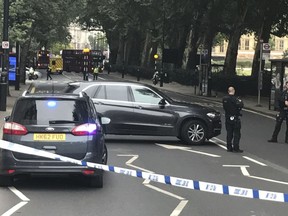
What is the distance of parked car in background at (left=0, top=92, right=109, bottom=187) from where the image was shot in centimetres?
798

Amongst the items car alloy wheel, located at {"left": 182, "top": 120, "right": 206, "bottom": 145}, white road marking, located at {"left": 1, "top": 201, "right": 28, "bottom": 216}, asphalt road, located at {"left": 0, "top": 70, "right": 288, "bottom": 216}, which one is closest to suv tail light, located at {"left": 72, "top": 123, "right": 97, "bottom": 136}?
asphalt road, located at {"left": 0, "top": 70, "right": 288, "bottom": 216}

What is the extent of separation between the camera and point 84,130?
26.7ft

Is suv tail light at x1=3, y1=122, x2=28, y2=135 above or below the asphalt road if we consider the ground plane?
above

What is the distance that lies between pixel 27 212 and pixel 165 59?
140ft

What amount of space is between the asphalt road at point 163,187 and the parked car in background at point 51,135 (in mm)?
383

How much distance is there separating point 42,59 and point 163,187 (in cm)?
8615

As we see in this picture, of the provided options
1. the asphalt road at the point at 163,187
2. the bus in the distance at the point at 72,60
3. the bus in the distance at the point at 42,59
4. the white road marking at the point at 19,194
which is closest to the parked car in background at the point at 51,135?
the white road marking at the point at 19,194

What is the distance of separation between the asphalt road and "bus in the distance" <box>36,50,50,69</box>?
7775 centimetres

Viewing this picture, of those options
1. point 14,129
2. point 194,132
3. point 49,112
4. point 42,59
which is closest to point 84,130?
point 49,112

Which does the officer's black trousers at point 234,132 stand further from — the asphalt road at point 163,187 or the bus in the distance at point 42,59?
the bus in the distance at point 42,59

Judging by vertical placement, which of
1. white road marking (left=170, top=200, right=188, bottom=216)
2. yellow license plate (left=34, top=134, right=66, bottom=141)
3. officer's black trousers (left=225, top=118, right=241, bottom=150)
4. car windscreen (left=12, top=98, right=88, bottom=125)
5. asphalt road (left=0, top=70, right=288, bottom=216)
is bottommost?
asphalt road (left=0, top=70, right=288, bottom=216)

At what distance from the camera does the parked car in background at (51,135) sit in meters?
7.98

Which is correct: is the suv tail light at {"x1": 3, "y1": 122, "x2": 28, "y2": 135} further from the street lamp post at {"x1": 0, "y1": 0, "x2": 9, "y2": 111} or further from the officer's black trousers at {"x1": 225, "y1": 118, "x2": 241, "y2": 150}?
the street lamp post at {"x1": 0, "y1": 0, "x2": 9, "y2": 111}

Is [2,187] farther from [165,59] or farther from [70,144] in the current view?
[165,59]
